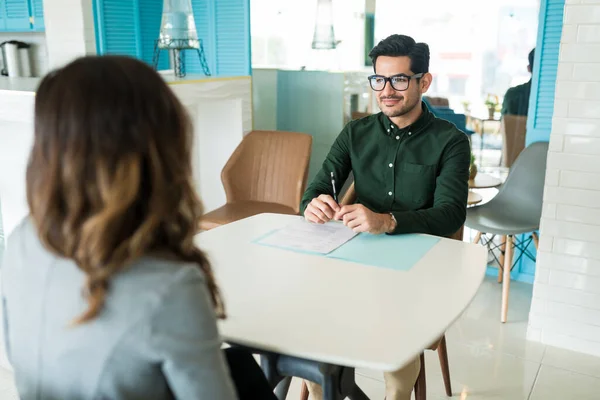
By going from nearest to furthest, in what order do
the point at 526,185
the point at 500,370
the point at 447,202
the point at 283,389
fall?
the point at 283,389
the point at 447,202
the point at 500,370
the point at 526,185

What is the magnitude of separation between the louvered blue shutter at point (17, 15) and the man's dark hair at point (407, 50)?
11.3 feet

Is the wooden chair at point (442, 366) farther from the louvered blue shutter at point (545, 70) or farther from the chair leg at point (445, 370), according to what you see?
the louvered blue shutter at point (545, 70)

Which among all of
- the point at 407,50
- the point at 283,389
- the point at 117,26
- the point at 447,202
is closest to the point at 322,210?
the point at 447,202

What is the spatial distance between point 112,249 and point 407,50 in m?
1.49

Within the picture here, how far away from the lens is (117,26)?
379cm

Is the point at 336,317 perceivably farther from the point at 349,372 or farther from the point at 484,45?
the point at 484,45

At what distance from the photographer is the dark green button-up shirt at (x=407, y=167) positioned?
1.92 m

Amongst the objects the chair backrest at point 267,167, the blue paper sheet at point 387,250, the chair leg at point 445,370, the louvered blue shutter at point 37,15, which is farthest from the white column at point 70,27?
the chair leg at point 445,370

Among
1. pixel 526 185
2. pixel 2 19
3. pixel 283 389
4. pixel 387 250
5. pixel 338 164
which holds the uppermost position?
pixel 2 19

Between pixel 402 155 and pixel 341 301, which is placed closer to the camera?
pixel 341 301

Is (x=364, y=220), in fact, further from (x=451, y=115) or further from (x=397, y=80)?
(x=451, y=115)

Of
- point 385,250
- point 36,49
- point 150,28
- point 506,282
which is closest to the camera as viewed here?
point 385,250

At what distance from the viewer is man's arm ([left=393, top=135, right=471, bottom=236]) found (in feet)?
5.74

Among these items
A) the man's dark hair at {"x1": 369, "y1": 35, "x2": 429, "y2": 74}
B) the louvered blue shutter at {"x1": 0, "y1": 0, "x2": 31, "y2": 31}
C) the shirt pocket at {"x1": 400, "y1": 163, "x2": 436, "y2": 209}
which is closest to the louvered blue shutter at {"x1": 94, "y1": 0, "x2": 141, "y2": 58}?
the louvered blue shutter at {"x1": 0, "y1": 0, "x2": 31, "y2": 31}
